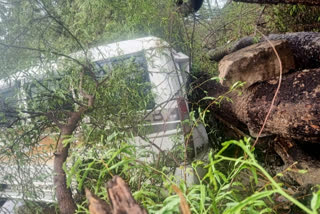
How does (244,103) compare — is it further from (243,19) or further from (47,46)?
(243,19)

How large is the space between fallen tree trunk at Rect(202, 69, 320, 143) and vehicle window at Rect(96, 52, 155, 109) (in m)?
0.60

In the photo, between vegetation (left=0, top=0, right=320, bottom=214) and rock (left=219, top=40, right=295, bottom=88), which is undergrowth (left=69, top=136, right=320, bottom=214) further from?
rock (left=219, top=40, right=295, bottom=88)

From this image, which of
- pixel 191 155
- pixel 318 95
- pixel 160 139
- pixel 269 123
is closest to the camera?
pixel 318 95

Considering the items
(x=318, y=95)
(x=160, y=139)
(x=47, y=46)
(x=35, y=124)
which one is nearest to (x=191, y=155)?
(x=160, y=139)

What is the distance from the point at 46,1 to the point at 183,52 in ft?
3.24

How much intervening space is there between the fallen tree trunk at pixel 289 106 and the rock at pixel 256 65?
6 centimetres

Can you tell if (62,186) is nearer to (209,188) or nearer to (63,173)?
(63,173)

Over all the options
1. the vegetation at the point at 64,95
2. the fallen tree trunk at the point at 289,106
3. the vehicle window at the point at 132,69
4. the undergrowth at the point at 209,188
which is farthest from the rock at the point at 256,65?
the undergrowth at the point at 209,188

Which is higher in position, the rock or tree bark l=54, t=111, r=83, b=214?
the rock

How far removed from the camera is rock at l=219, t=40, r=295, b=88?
147 centimetres

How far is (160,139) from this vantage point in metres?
1.60

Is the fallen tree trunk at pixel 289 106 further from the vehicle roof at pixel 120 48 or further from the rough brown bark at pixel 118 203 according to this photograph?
the rough brown bark at pixel 118 203

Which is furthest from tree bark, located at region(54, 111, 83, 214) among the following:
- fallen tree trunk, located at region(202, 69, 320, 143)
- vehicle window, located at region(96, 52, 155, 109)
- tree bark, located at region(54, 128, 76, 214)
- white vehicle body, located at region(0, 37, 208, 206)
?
fallen tree trunk, located at region(202, 69, 320, 143)

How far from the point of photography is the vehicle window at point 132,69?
164 centimetres
